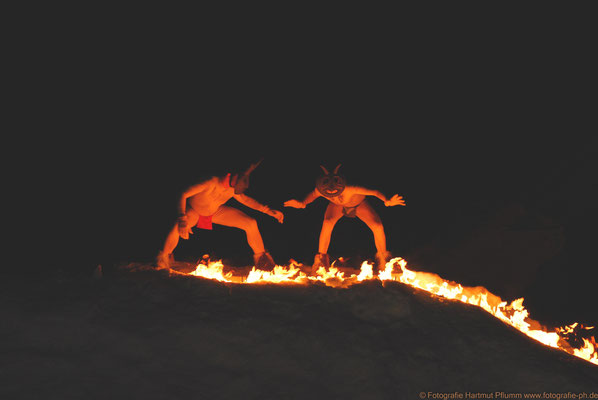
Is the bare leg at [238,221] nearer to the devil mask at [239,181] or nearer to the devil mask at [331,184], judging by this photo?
the devil mask at [239,181]

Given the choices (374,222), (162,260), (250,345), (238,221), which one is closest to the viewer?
(250,345)

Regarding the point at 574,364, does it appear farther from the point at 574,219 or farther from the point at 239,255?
the point at 574,219

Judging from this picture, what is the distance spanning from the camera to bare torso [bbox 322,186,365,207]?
518cm

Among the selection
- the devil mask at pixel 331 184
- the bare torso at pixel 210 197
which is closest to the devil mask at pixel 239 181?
the bare torso at pixel 210 197

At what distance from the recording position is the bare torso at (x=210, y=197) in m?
4.79

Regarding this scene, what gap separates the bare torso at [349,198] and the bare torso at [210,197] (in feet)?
4.44

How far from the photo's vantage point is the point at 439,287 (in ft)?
15.3

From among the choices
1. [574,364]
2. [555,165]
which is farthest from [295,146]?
[574,364]

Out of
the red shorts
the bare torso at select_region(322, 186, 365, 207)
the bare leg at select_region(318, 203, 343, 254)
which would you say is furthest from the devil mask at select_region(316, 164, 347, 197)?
the red shorts

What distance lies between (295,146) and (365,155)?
1316 millimetres

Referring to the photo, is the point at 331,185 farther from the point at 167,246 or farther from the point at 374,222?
the point at 167,246

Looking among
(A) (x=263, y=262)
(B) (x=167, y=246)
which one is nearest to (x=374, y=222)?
(A) (x=263, y=262)

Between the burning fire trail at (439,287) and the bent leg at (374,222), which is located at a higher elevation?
the bent leg at (374,222)

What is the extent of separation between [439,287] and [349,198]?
1.57 metres
